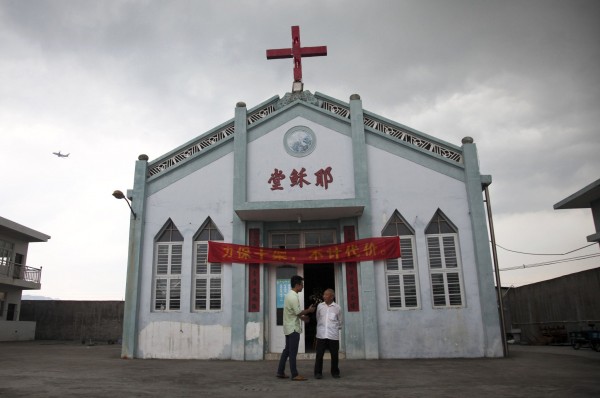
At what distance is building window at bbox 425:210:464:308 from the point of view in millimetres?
11172

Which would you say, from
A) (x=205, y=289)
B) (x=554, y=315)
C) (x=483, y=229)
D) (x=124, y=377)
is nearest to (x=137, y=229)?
(x=205, y=289)

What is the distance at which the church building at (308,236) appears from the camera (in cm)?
1107

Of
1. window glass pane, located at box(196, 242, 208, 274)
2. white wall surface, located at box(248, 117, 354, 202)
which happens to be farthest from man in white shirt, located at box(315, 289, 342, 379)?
window glass pane, located at box(196, 242, 208, 274)

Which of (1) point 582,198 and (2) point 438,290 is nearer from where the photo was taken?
(2) point 438,290

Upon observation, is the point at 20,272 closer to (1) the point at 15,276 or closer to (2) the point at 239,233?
(1) the point at 15,276

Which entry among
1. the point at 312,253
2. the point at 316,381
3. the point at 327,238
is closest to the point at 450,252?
the point at 327,238

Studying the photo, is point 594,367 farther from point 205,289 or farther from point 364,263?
point 205,289

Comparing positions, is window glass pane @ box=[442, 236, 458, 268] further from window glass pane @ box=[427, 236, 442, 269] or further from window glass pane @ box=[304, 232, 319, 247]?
window glass pane @ box=[304, 232, 319, 247]

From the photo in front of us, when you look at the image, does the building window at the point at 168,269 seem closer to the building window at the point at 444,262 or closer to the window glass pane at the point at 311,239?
the window glass pane at the point at 311,239

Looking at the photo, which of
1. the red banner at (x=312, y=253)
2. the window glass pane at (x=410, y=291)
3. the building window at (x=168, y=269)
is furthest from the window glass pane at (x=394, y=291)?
the building window at (x=168, y=269)

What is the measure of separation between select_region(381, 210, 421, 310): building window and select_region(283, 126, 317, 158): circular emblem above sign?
2.88 m

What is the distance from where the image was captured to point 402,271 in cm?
1141

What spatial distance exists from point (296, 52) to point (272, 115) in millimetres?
2449

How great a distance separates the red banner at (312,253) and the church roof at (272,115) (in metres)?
2.66
